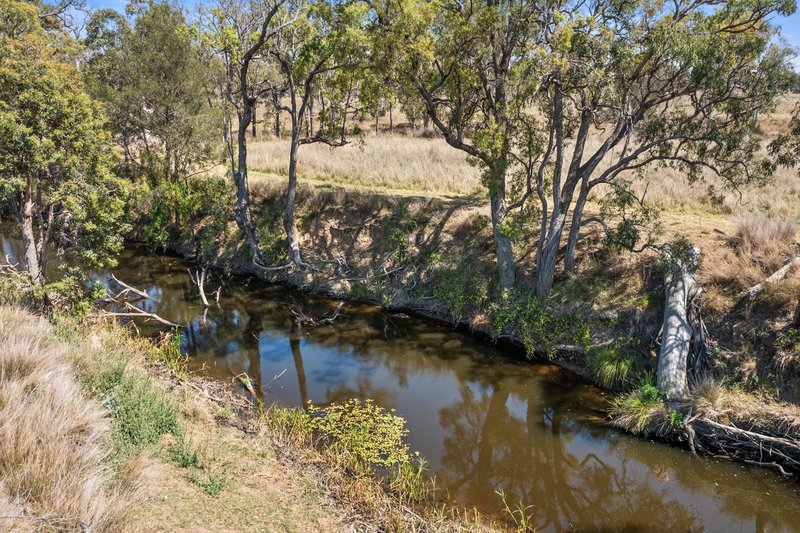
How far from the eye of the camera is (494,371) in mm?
14047

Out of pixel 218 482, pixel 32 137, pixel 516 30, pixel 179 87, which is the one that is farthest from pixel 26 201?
pixel 179 87

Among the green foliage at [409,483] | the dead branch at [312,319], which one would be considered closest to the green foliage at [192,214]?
the dead branch at [312,319]

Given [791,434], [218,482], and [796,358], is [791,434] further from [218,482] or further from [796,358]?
[218,482]

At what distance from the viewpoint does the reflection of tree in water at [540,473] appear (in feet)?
29.5

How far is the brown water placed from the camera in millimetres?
9148

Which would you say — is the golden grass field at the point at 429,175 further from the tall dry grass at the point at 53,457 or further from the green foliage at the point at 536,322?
the tall dry grass at the point at 53,457

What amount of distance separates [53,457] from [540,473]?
8034 mm

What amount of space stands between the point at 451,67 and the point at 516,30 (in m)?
2.04

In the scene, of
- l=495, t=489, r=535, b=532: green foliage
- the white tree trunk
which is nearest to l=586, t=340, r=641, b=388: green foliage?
the white tree trunk

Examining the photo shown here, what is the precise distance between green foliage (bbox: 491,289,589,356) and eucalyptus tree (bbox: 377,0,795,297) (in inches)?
22.1

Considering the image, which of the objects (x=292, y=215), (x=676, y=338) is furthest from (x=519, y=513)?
(x=292, y=215)

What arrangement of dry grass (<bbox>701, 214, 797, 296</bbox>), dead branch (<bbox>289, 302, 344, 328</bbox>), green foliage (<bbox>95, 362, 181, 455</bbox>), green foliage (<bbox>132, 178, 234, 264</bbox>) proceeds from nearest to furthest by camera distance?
green foliage (<bbox>95, 362, 181, 455</bbox>) → dry grass (<bbox>701, 214, 797, 296</bbox>) → dead branch (<bbox>289, 302, 344, 328</bbox>) → green foliage (<bbox>132, 178, 234, 264</bbox>)

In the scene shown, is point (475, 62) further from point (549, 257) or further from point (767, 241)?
point (767, 241)

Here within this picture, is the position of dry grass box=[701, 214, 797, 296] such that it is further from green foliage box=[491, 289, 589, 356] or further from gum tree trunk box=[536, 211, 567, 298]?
gum tree trunk box=[536, 211, 567, 298]
